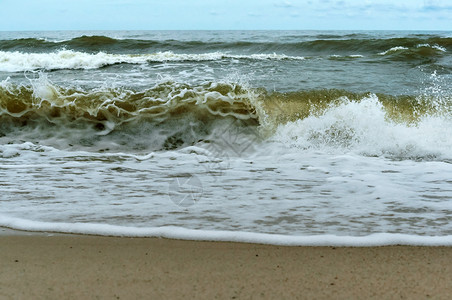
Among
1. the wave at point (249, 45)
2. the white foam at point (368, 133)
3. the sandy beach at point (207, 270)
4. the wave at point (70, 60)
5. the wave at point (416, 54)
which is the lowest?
the sandy beach at point (207, 270)

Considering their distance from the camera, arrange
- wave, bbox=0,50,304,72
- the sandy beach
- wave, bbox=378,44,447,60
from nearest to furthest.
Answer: the sandy beach → wave, bbox=378,44,447,60 → wave, bbox=0,50,304,72

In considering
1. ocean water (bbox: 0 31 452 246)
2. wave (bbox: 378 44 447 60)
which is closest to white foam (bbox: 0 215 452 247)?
ocean water (bbox: 0 31 452 246)

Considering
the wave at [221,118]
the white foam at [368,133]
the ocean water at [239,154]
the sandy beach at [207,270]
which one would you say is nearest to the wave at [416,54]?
the ocean water at [239,154]

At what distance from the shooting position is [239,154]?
5.13 meters

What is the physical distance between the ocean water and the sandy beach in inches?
5.9

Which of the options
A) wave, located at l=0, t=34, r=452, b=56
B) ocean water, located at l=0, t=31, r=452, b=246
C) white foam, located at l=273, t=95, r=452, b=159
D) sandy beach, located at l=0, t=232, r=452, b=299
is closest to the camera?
sandy beach, located at l=0, t=232, r=452, b=299

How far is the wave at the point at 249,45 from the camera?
14.8 meters

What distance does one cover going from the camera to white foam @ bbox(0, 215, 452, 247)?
2.47 m

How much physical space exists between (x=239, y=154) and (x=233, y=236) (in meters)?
2.62

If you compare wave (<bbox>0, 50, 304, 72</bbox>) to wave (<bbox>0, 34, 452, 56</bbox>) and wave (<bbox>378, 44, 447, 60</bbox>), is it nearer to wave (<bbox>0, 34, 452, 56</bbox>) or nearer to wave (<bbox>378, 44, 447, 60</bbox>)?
wave (<bbox>0, 34, 452, 56</bbox>)

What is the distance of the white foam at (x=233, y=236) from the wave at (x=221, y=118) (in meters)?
2.47

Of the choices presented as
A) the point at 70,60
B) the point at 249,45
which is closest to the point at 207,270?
the point at 70,60

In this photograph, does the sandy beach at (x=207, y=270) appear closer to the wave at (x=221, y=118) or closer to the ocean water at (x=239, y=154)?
the ocean water at (x=239, y=154)

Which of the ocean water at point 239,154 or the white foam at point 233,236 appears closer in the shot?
the white foam at point 233,236
